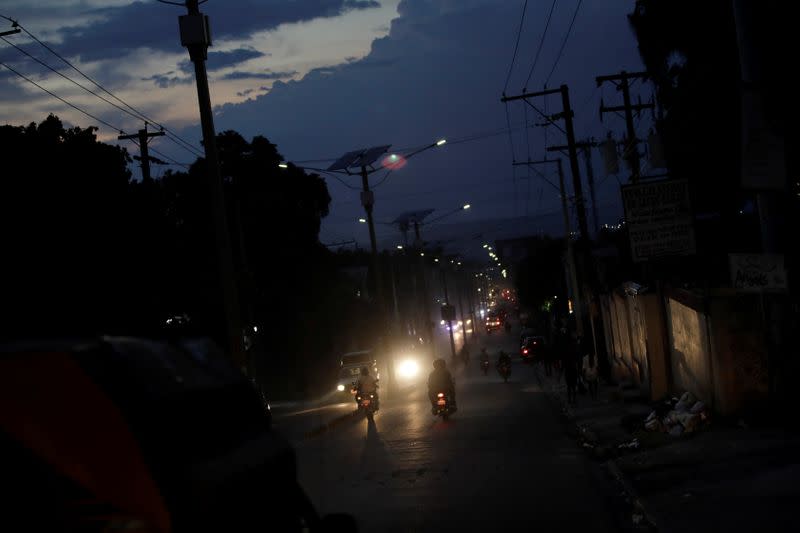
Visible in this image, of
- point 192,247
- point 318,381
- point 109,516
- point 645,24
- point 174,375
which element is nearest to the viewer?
point 109,516

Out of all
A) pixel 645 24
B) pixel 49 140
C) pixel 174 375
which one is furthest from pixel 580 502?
pixel 645 24

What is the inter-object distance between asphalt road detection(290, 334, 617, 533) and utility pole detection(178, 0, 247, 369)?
3.12 m

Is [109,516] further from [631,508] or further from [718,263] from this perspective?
[718,263]

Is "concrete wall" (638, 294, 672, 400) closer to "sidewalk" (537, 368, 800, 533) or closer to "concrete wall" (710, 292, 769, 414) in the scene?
"sidewalk" (537, 368, 800, 533)

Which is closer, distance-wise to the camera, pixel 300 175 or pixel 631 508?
pixel 631 508

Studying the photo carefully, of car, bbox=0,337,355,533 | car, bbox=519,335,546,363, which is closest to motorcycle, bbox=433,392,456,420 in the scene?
car, bbox=0,337,355,533

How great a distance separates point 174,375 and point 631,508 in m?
9.82

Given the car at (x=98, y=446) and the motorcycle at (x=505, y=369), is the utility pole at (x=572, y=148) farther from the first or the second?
the car at (x=98, y=446)

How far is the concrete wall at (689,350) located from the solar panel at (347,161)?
25.1m

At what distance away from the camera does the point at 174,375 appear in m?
4.33

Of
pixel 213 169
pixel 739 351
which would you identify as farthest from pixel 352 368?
pixel 739 351

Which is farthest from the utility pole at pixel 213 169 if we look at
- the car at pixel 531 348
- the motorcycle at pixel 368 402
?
the car at pixel 531 348

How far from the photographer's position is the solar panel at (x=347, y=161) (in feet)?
160

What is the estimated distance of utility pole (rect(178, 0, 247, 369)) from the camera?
67.3ft
